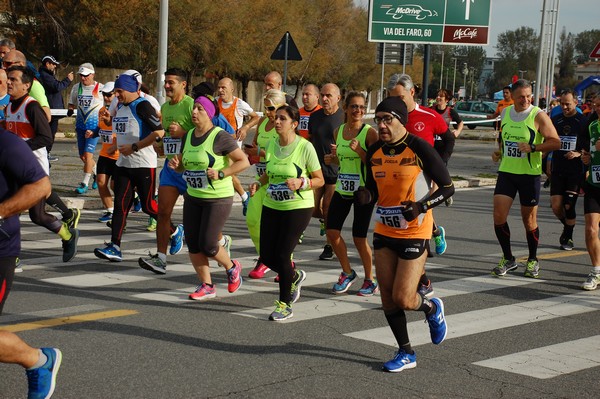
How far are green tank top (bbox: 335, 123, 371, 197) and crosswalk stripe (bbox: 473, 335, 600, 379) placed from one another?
8.31 feet

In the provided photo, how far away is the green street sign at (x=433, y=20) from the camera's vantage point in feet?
80.5

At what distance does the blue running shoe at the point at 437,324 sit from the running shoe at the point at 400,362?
34 cm

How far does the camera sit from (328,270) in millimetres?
10062

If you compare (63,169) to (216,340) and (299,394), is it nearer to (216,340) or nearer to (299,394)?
(216,340)

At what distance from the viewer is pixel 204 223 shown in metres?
8.23

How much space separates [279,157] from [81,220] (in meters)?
5.61

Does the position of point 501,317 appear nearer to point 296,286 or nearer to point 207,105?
point 296,286

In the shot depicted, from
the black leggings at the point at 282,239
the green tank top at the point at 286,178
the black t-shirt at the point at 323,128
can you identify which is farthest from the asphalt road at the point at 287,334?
the black t-shirt at the point at 323,128

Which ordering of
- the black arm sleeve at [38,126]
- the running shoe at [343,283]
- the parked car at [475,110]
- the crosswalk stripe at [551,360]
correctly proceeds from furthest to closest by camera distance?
the parked car at [475,110], the running shoe at [343,283], the black arm sleeve at [38,126], the crosswalk stripe at [551,360]

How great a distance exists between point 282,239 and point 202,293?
105cm

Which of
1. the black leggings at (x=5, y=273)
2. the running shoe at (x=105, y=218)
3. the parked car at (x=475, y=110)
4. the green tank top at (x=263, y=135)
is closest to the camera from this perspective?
the black leggings at (x=5, y=273)

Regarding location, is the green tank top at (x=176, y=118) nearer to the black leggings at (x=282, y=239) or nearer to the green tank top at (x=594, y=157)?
the black leggings at (x=282, y=239)

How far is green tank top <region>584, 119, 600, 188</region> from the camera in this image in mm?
9695

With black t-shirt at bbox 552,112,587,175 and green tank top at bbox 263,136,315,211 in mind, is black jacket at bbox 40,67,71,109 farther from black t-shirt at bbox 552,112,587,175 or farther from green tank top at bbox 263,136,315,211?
green tank top at bbox 263,136,315,211
